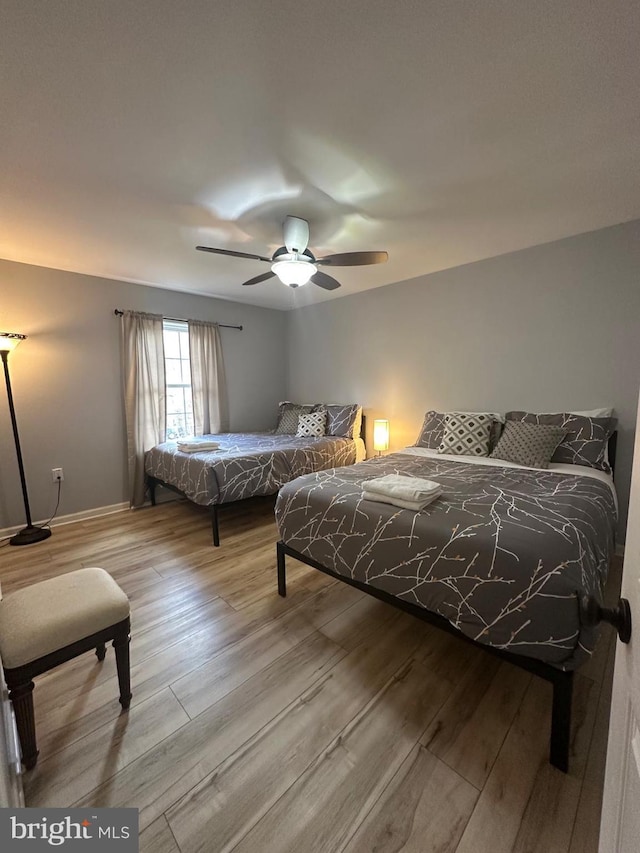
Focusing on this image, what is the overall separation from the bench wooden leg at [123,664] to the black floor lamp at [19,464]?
87.8 inches

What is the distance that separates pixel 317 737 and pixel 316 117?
2.53 metres

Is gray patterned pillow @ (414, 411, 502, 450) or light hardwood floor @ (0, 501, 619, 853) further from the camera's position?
gray patterned pillow @ (414, 411, 502, 450)

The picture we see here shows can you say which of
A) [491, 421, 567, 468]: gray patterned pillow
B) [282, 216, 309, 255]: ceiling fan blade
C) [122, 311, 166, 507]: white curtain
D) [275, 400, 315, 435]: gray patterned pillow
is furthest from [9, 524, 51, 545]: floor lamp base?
[491, 421, 567, 468]: gray patterned pillow

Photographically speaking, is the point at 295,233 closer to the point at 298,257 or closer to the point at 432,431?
the point at 298,257

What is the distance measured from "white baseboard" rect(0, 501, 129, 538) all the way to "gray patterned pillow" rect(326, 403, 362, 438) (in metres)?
2.49

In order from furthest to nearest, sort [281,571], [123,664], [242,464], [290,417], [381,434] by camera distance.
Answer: [290,417] < [381,434] < [242,464] < [281,571] < [123,664]

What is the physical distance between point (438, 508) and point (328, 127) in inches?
72.5

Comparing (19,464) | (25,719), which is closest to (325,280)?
(25,719)

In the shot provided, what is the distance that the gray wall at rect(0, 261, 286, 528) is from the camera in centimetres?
301

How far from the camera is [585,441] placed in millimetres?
2436

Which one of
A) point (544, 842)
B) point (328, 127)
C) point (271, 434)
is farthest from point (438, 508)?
point (271, 434)

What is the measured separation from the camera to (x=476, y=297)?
10.5 ft

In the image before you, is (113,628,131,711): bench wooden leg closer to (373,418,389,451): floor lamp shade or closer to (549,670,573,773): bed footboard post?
(549,670,573,773): bed footboard post

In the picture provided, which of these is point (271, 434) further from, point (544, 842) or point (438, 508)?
point (544, 842)
